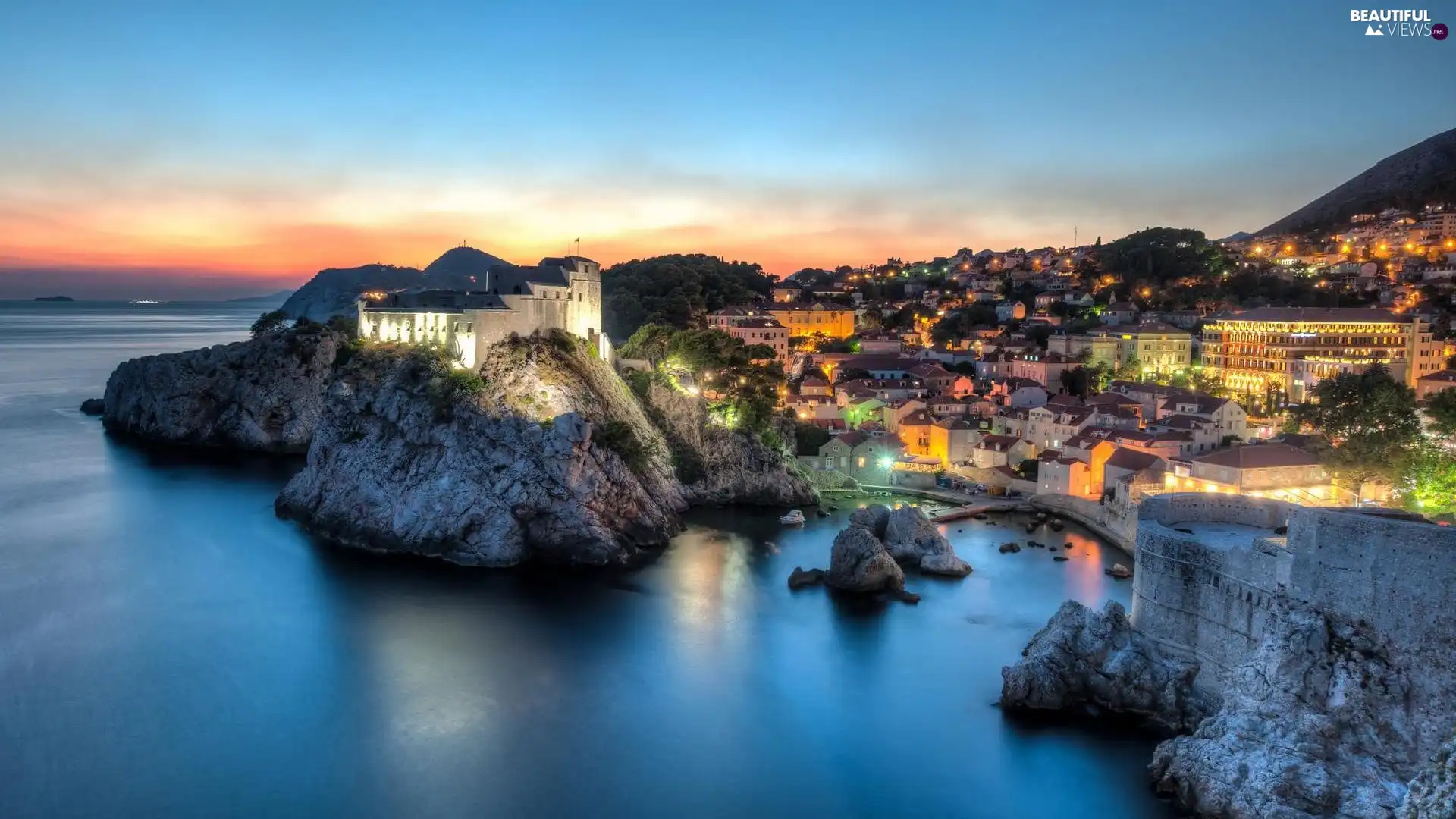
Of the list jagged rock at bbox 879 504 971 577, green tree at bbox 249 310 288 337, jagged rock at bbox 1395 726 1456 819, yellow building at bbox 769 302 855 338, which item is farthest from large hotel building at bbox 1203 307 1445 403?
green tree at bbox 249 310 288 337

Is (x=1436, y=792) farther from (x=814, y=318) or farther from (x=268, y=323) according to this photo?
(x=268, y=323)

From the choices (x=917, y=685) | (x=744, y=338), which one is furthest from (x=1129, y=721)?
(x=744, y=338)

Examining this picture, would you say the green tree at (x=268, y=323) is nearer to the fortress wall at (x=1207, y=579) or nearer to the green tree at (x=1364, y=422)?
the green tree at (x=1364, y=422)

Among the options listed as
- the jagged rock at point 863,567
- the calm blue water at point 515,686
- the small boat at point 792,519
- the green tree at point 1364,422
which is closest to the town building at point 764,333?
the small boat at point 792,519

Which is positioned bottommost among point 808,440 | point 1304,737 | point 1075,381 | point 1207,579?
point 1304,737

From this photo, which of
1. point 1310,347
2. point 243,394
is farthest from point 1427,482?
point 243,394

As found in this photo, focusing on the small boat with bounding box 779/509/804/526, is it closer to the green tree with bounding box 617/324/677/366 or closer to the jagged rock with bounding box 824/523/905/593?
the jagged rock with bounding box 824/523/905/593
